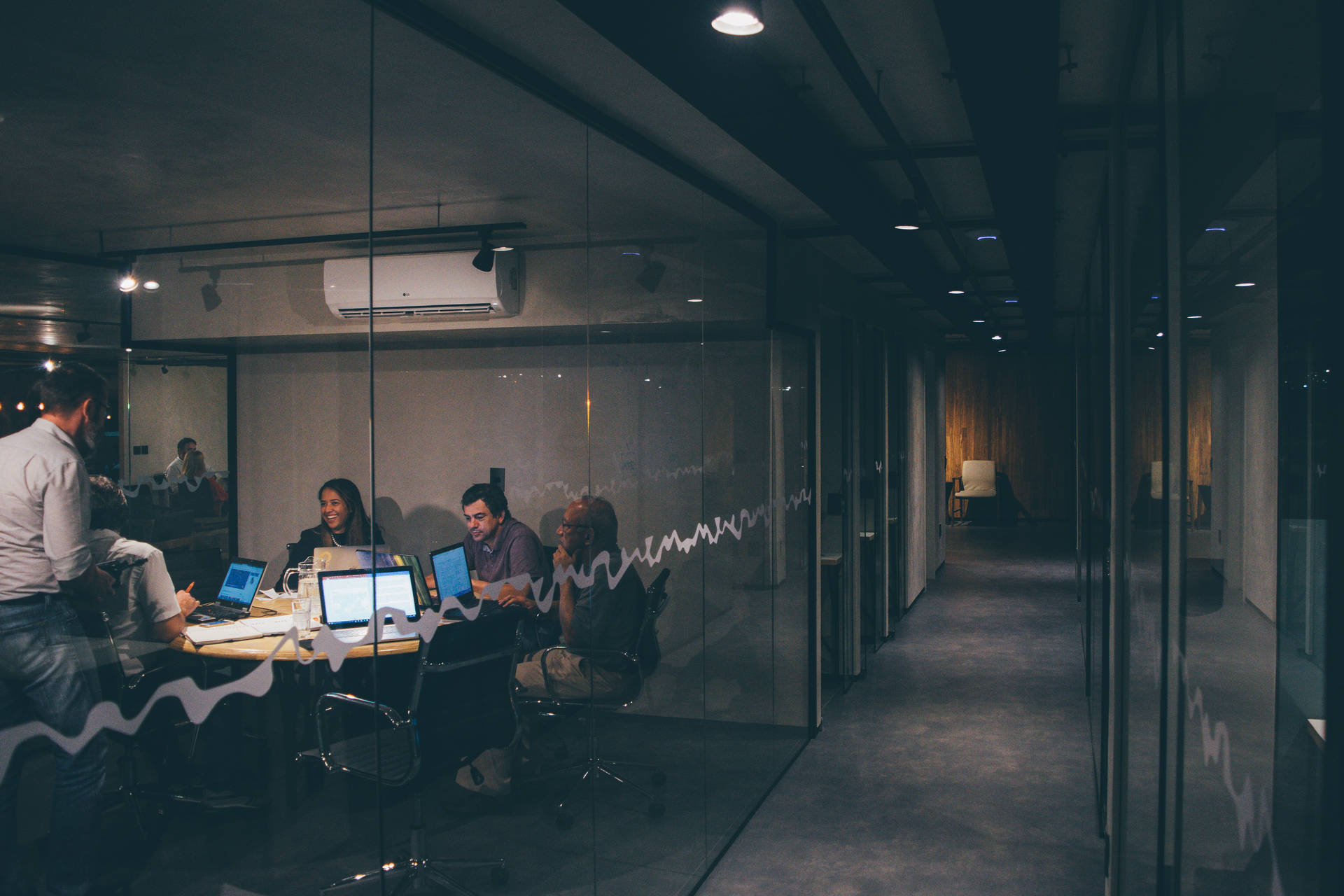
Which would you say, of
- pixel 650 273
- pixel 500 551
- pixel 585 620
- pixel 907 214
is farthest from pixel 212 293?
pixel 907 214

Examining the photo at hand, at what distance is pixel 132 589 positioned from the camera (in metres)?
1.32

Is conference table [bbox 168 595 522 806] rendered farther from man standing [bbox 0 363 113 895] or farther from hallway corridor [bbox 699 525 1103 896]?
hallway corridor [bbox 699 525 1103 896]

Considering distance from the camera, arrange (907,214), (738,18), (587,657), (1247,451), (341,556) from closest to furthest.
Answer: (1247,451) < (341,556) < (738,18) < (587,657) < (907,214)

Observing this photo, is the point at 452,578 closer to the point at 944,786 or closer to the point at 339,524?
the point at 339,524

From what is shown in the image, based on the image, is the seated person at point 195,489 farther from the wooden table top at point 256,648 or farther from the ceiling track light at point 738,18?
the ceiling track light at point 738,18

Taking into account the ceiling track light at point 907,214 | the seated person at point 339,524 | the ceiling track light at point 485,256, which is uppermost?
the ceiling track light at point 907,214

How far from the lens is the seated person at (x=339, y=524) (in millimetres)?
1737

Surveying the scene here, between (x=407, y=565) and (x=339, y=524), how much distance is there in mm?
222

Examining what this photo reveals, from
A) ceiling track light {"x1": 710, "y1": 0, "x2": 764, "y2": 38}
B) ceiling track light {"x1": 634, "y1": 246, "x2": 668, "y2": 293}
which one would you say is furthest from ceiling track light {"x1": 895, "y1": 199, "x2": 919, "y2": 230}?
ceiling track light {"x1": 710, "y1": 0, "x2": 764, "y2": 38}

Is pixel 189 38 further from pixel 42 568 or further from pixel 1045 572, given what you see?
pixel 1045 572

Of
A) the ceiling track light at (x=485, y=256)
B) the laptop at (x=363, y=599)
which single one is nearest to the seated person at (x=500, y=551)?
the laptop at (x=363, y=599)

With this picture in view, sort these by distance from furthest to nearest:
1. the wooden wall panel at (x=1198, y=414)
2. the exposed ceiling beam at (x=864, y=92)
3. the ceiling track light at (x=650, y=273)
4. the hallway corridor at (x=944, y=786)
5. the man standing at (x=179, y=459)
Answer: the hallway corridor at (x=944, y=786), the ceiling track light at (x=650, y=273), the exposed ceiling beam at (x=864, y=92), the man standing at (x=179, y=459), the wooden wall panel at (x=1198, y=414)

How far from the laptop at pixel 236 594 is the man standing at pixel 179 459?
0.18 m

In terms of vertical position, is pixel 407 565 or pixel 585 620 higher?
pixel 407 565
